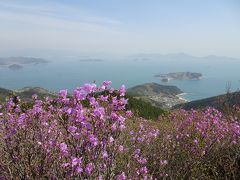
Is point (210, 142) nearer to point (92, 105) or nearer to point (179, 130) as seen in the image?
point (179, 130)

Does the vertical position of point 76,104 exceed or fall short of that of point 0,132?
it exceeds it

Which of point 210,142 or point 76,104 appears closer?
point 76,104

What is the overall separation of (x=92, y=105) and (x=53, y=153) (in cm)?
98

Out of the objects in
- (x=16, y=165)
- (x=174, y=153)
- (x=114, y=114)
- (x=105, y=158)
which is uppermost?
(x=114, y=114)

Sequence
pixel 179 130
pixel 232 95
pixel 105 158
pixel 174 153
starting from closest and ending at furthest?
pixel 105 158, pixel 174 153, pixel 179 130, pixel 232 95

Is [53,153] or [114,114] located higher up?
[114,114]

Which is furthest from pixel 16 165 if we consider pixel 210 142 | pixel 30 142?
pixel 210 142

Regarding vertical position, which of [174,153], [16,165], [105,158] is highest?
[105,158]

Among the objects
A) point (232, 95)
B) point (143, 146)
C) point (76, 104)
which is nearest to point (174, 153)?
point (143, 146)

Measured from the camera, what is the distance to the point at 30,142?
4.32 m

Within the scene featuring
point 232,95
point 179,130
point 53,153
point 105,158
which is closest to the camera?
point 105,158

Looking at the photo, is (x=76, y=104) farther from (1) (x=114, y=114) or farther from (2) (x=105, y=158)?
(2) (x=105, y=158)

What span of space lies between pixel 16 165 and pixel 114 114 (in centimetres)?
168

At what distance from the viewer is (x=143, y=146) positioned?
7293 mm
